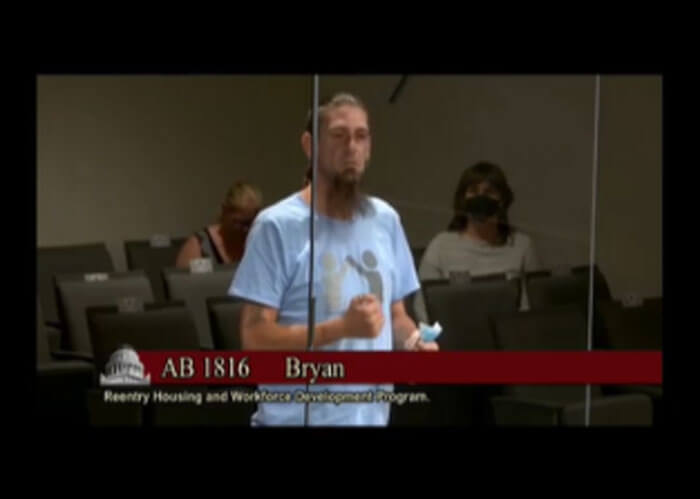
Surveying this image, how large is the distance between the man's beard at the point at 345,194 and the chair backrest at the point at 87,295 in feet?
2.33

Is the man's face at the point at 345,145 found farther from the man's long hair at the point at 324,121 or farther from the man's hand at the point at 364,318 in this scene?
the man's hand at the point at 364,318

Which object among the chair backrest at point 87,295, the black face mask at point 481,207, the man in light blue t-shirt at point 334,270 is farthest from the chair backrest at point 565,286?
the chair backrest at point 87,295

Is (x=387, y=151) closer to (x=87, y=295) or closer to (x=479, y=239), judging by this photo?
(x=479, y=239)

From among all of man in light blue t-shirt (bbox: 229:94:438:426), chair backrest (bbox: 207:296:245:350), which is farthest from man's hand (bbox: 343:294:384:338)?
chair backrest (bbox: 207:296:245:350)

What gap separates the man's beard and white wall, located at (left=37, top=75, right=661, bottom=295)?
0.27ft

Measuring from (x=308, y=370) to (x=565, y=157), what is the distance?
3.93ft

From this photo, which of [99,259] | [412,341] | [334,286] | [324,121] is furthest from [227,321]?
[324,121]

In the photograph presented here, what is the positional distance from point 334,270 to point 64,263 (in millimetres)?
939

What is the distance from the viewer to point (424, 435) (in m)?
5.22

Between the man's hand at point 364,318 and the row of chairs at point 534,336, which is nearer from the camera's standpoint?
the man's hand at point 364,318

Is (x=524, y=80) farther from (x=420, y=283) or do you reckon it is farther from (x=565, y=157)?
(x=420, y=283)

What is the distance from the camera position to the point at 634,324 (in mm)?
5223

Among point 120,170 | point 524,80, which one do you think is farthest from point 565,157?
point 120,170

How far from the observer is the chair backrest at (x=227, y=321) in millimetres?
5027
